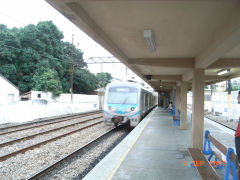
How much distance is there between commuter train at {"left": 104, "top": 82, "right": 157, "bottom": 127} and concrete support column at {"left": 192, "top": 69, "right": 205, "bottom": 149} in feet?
18.0

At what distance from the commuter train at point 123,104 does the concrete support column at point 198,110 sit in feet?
18.0

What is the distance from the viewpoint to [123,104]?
1220 cm

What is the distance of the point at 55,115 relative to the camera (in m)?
19.7


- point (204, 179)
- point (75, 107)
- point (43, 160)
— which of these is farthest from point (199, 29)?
point (75, 107)

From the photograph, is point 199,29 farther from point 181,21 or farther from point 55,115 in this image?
point 55,115

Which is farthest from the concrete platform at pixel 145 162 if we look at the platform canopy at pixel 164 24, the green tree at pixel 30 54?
the green tree at pixel 30 54

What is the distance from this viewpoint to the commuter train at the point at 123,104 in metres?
11.9

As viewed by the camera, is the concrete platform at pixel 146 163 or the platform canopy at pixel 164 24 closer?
the platform canopy at pixel 164 24

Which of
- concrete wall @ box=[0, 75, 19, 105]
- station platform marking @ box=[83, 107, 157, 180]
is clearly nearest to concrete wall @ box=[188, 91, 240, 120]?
station platform marking @ box=[83, 107, 157, 180]

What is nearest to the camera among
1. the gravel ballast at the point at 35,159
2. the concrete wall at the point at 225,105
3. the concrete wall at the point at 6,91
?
the gravel ballast at the point at 35,159

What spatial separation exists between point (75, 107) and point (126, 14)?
21.0m

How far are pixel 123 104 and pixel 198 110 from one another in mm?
6012

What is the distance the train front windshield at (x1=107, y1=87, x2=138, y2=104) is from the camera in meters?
12.3

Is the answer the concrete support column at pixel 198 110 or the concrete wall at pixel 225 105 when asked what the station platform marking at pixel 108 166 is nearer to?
the concrete support column at pixel 198 110
